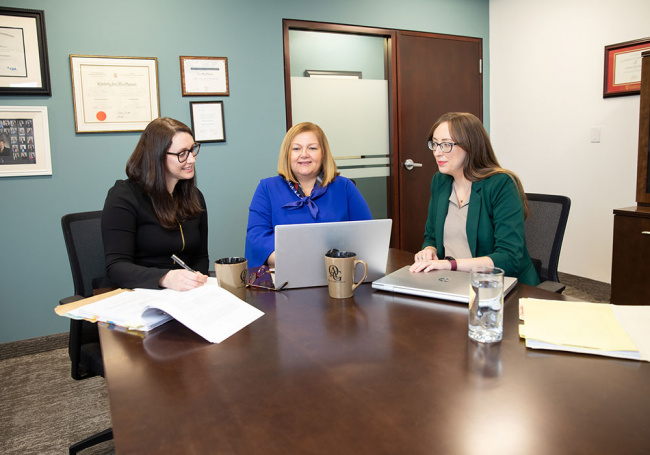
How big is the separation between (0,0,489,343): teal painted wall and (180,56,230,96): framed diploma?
44 mm

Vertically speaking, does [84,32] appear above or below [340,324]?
above

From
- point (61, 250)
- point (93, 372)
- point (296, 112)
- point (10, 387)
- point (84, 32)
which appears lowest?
point (10, 387)

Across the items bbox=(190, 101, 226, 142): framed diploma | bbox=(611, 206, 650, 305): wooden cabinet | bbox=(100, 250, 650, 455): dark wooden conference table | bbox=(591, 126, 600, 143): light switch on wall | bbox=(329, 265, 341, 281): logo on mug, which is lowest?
bbox=(611, 206, 650, 305): wooden cabinet

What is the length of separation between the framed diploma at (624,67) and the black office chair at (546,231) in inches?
81.9

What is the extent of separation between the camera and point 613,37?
3.46 m

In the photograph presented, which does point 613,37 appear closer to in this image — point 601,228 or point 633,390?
point 601,228

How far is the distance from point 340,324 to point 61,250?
2.53 metres

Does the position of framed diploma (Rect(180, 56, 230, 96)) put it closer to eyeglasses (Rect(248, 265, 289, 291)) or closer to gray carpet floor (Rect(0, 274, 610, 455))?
gray carpet floor (Rect(0, 274, 610, 455))

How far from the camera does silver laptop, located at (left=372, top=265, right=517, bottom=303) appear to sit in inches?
48.1

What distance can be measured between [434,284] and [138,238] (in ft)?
3.67

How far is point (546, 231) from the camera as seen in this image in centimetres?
188

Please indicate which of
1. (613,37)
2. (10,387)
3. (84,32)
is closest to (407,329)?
(10,387)

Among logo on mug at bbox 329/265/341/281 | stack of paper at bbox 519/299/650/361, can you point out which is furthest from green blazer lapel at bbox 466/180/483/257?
logo on mug at bbox 329/265/341/281

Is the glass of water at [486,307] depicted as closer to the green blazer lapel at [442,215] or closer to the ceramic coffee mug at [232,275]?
the ceramic coffee mug at [232,275]
